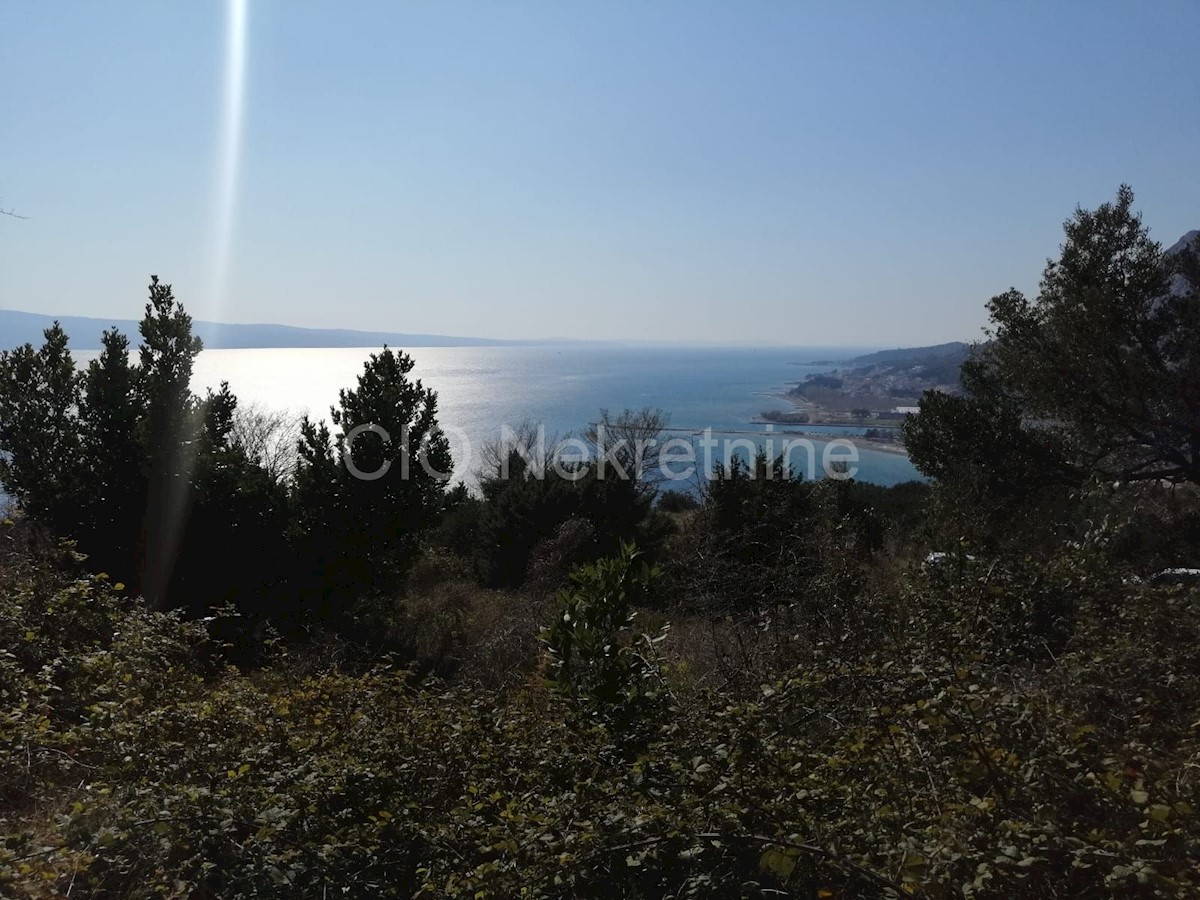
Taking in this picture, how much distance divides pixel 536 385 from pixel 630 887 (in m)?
56.6

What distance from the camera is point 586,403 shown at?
4359cm

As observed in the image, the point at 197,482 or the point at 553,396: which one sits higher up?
the point at 553,396

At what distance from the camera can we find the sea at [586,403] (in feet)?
76.7

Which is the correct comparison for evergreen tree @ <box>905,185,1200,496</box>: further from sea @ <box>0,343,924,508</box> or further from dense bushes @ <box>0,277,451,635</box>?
dense bushes @ <box>0,277,451,635</box>

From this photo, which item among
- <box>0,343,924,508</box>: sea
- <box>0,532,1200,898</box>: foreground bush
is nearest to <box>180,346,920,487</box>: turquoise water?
<box>0,343,924,508</box>: sea

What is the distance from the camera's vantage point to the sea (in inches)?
920

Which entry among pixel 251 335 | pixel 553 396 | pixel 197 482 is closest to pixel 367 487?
pixel 197 482

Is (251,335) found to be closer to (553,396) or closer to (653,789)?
(553,396)

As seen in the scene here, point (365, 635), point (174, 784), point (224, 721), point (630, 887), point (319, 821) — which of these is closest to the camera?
point (630, 887)

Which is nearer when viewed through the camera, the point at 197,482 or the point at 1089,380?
the point at 197,482

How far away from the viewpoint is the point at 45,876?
2.26 m

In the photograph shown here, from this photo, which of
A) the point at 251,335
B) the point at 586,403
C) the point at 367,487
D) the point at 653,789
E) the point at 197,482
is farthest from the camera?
the point at 251,335

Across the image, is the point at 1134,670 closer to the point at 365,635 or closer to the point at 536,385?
the point at 365,635

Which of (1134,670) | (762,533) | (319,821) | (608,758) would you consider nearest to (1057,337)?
(762,533)
